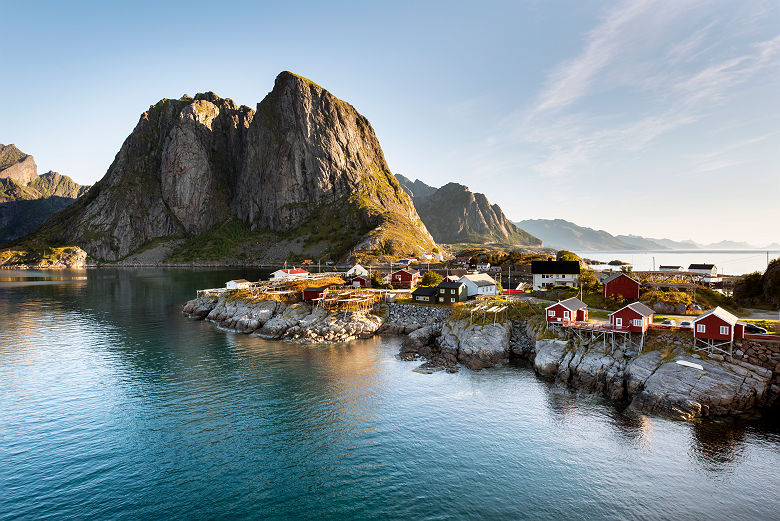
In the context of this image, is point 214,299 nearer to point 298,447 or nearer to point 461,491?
point 298,447

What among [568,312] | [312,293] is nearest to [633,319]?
[568,312]

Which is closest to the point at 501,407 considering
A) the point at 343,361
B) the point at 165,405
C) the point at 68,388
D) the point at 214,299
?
the point at 343,361

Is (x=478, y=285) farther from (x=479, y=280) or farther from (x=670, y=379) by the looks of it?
(x=670, y=379)

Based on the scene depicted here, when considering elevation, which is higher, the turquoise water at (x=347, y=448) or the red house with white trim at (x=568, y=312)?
the red house with white trim at (x=568, y=312)

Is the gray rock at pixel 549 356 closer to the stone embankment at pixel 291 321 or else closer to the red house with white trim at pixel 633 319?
the red house with white trim at pixel 633 319

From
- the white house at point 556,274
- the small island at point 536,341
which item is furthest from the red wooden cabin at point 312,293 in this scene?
the white house at point 556,274

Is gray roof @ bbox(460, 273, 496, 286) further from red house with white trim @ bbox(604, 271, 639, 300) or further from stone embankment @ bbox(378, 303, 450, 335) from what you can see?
red house with white trim @ bbox(604, 271, 639, 300)

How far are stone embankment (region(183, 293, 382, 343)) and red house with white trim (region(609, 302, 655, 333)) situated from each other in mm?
38267

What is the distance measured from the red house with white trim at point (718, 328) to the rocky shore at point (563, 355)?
1.58 meters

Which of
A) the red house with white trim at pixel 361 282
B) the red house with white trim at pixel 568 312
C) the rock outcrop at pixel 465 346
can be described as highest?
the red house with white trim at pixel 361 282

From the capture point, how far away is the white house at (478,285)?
77812 millimetres

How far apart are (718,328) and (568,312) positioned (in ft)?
51.7

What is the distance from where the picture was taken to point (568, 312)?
5241cm

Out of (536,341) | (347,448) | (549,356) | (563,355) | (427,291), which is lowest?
(347,448)
